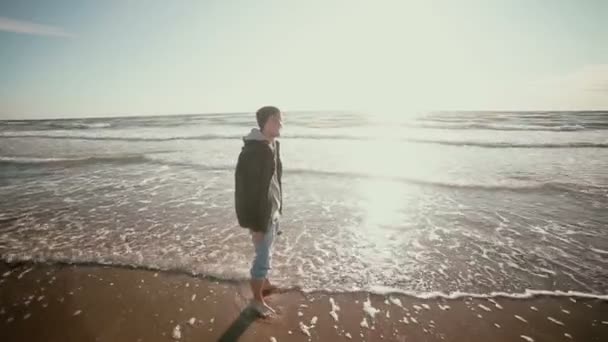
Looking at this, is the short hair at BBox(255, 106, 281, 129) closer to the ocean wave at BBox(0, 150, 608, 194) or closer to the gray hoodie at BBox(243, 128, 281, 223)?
the gray hoodie at BBox(243, 128, 281, 223)

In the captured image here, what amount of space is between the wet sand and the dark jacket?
1.37 meters

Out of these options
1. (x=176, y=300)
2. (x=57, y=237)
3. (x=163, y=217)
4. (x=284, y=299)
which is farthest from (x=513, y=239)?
(x=57, y=237)

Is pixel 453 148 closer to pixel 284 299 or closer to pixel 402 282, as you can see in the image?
pixel 402 282

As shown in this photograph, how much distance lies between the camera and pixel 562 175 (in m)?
12.0

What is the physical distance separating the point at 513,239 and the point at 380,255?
2.89 metres

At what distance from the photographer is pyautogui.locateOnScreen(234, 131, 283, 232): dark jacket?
11.8 ft

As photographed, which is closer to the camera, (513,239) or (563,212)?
(513,239)

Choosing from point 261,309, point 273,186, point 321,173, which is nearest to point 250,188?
point 273,186

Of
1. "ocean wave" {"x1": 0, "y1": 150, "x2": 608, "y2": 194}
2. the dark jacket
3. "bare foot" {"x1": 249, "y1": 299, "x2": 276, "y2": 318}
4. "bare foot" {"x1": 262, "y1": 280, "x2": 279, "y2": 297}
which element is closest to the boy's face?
the dark jacket

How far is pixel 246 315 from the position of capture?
4.08 meters

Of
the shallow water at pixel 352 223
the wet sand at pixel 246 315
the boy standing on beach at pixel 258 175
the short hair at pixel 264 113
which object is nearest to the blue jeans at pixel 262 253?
the boy standing on beach at pixel 258 175

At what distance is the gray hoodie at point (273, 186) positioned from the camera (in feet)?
11.9

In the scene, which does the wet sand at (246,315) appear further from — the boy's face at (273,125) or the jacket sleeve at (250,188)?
the boy's face at (273,125)

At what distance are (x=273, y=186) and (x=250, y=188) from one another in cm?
38
